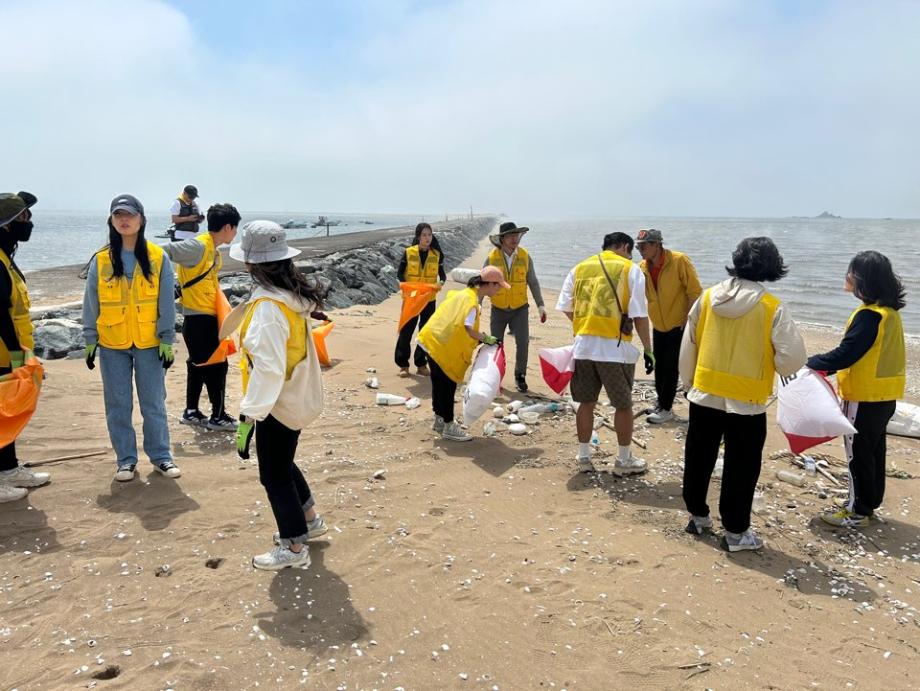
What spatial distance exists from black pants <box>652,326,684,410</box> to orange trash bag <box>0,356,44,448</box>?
524 cm

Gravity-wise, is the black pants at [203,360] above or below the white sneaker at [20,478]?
above

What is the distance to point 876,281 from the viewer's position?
3867mm

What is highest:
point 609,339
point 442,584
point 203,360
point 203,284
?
point 203,284

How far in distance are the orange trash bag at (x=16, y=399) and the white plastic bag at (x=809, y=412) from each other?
15.9 feet

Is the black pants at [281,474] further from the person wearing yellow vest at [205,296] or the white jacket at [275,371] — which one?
the person wearing yellow vest at [205,296]

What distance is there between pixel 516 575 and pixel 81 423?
14.2 ft

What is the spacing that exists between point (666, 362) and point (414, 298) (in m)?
A: 3.10

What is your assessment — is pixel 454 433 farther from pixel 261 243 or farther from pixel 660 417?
pixel 261 243

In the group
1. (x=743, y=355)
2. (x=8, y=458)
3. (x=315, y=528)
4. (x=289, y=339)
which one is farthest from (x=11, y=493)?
(x=743, y=355)

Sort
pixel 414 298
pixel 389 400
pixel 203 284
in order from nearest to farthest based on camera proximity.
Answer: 1. pixel 203 284
2. pixel 389 400
3. pixel 414 298

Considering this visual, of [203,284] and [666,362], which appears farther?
[666,362]

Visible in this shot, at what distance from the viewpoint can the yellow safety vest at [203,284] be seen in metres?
5.38

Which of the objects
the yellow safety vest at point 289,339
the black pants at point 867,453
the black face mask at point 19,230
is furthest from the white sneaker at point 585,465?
the black face mask at point 19,230

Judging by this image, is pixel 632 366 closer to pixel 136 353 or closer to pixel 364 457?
pixel 364 457
